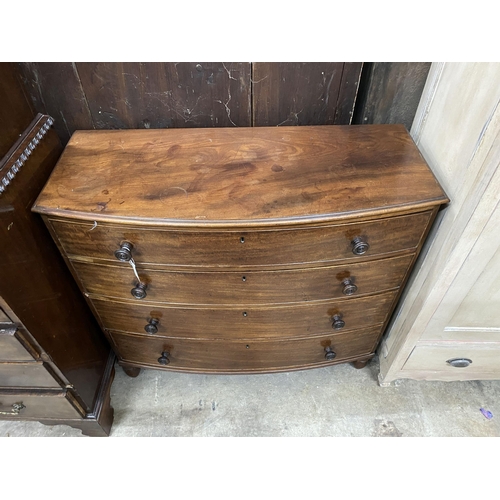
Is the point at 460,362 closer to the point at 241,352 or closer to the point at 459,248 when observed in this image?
the point at 459,248

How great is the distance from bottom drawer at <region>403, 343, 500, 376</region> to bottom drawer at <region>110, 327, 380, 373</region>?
0.16m

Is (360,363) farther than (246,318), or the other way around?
(360,363)

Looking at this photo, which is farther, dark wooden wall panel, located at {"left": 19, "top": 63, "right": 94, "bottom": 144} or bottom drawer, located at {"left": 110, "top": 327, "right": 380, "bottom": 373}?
bottom drawer, located at {"left": 110, "top": 327, "right": 380, "bottom": 373}

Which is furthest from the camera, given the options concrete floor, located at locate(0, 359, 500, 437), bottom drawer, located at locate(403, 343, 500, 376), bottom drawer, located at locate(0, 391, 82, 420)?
concrete floor, located at locate(0, 359, 500, 437)

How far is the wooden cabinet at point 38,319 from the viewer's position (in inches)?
34.1

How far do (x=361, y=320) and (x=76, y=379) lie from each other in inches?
37.5

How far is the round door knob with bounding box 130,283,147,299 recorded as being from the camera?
1000mm

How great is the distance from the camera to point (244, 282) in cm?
102

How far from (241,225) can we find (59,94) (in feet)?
2.35

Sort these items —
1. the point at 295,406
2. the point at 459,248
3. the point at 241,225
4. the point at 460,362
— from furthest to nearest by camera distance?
1. the point at 295,406
2. the point at 460,362
3. the point at 459,248
4. the point at 241,225

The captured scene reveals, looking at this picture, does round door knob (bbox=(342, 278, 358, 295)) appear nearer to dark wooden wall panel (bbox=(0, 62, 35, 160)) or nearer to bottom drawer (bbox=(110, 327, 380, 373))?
bottom drawer (bbox=(110, 327, 380, 373))

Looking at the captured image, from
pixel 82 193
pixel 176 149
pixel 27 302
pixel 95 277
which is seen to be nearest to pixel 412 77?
pixel 176 149

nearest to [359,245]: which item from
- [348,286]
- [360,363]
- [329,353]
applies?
[348,286]

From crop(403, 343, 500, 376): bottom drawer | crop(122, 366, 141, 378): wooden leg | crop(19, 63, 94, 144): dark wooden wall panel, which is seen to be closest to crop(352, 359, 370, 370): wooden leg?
crop(403, 343, 500, 376): bottom drawer
